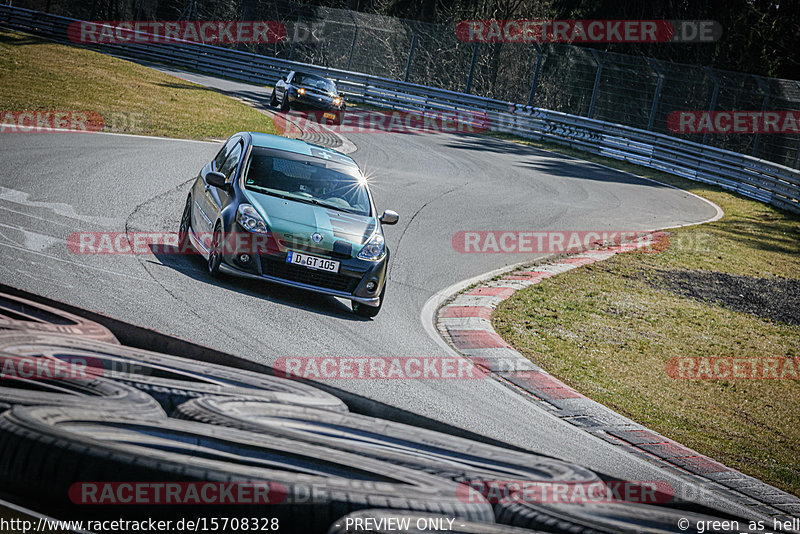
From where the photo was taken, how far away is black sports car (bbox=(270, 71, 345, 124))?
26422 millimetres

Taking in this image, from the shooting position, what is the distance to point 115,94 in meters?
23.1

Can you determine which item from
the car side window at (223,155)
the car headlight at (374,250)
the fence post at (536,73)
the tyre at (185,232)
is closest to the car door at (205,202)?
the car side window at (223,155)

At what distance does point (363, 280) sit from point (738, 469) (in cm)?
396

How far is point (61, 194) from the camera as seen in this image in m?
10.9

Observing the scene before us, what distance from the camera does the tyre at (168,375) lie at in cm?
380

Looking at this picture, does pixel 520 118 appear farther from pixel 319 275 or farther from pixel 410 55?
pixel 319 275

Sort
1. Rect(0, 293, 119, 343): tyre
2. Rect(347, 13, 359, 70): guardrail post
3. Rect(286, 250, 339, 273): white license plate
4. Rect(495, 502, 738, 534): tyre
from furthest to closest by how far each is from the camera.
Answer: Rect(347, 13, 359, 70): guardrail post → Rect(286, 250, 339, 273): white license plate → Rect(0, 293, 119, 343): tyre → Rect(495, 502, 738, 534): tyre

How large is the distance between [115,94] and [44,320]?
66.6 feet

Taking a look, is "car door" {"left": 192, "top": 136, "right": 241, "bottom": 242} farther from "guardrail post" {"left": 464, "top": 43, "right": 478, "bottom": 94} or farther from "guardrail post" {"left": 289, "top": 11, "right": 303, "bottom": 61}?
"guardrail post" {"left": 289, "top": 11, "right": 303, "bottom": 61}

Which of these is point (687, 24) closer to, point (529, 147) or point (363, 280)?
point (529, 147)

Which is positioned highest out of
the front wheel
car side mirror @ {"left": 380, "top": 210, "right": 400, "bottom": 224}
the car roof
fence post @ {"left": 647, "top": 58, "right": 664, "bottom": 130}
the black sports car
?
fence post @ {"left": 647, "top": 58, "right": 664, "bottom": 130}

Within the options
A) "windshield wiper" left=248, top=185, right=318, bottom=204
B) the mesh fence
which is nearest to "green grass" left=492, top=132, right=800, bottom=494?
"windshield wiper" left=248, top=185, right=318, bottom=204

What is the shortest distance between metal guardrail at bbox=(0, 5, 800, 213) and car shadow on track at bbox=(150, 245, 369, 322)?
1734cm

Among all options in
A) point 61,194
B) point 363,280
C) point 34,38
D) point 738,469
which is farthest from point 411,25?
point 738,469
